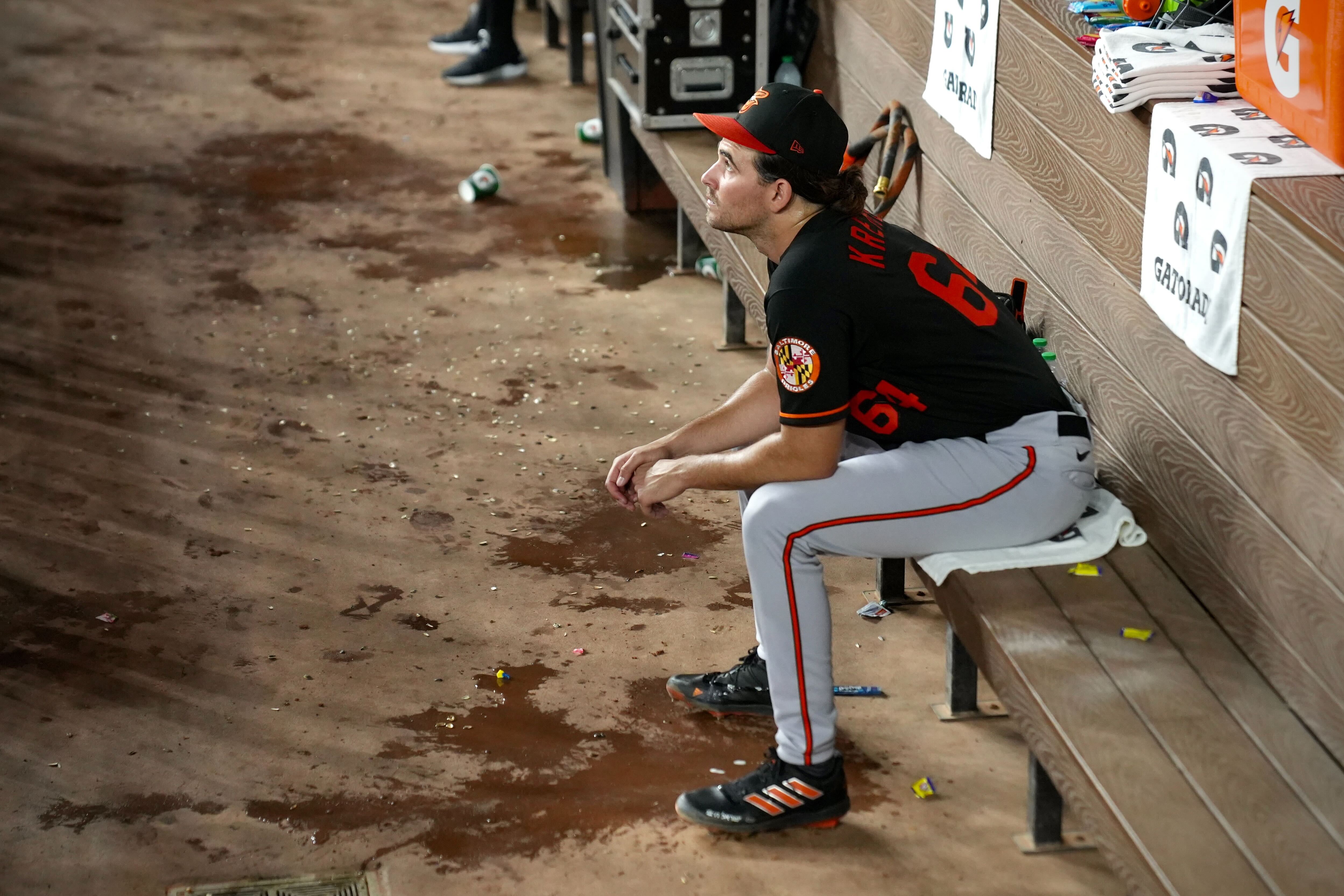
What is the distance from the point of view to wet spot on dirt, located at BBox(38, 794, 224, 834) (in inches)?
118

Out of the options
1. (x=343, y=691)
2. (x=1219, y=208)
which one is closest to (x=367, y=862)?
(x=343, y=691)

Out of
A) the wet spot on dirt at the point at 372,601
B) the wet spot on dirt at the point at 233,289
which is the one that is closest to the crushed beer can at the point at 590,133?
the wet spot on dirt at the point at 233,289

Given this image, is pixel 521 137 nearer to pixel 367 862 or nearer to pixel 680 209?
pixel 680 209

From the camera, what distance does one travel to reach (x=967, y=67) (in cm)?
399

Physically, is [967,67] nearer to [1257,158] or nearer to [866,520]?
[1257,158]

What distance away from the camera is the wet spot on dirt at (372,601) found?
371 cm

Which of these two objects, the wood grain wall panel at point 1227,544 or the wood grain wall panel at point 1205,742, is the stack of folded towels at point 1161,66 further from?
the wood grain wall panel at point 1205,742

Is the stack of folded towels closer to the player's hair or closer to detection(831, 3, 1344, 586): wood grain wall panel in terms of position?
detection(831, 3, 1344, 586): wood grain wall panel

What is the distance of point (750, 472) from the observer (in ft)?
9.50

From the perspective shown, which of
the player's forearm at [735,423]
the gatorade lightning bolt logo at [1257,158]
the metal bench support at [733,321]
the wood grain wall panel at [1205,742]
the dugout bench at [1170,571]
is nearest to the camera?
the wood grain wall panel at [1205,742]

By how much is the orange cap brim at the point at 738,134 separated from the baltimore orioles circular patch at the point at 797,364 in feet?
1.28

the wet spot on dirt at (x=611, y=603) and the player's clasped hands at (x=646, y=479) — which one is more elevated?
the player's clasped hands at (x=646, y=479)

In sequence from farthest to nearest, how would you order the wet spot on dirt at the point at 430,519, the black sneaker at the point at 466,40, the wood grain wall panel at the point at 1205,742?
the black sneaker at the point at 466,40
the wet spot on dirt at the point at 430,519
the wood grain wall panel at the point at 1205,742

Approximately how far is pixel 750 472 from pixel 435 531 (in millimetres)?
1449
